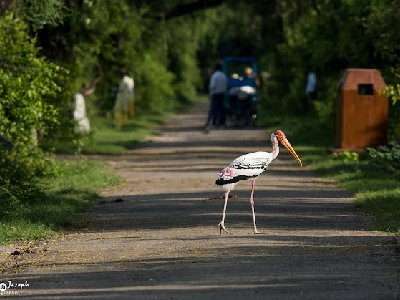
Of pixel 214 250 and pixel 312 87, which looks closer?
pixel 214 250

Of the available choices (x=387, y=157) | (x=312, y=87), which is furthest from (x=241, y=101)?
(x=387, y=157)

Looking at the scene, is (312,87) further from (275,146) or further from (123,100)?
(275,146)

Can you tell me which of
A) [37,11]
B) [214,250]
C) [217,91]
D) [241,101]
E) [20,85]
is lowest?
[241,101]

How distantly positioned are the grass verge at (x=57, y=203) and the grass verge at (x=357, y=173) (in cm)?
416

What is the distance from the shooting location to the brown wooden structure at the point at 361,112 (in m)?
29.6

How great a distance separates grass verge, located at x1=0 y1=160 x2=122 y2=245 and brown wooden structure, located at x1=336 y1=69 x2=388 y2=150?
19.2 ft

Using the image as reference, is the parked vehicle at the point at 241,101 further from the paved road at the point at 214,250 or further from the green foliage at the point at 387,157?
the paved road at the point at 214,250

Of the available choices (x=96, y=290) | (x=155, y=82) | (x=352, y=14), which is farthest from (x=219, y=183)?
(x=155, y=82)

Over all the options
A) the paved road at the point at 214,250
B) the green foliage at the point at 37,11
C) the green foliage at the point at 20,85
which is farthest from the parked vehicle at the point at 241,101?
the green foliage at the point at 20,85

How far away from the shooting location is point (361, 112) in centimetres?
2983

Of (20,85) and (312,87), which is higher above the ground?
(20,85)

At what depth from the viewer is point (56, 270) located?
13312 mm

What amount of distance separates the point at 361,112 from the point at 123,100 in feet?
59.1

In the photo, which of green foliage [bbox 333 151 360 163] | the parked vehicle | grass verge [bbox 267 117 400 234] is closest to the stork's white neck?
grass verge [bbox 267 117 400 234]
